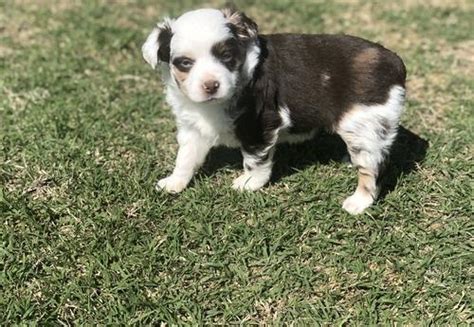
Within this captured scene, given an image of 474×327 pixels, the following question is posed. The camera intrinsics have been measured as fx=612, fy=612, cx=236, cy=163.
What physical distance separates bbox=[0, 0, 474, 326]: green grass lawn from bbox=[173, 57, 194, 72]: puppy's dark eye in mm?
1032

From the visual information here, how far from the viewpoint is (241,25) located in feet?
12.6

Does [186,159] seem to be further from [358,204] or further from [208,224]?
[358,204]

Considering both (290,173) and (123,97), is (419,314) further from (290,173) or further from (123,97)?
(123,97)

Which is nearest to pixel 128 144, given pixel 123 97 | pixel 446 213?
pixel 123 97

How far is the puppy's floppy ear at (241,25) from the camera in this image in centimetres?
383

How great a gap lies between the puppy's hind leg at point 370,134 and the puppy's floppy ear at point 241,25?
844 millimetres

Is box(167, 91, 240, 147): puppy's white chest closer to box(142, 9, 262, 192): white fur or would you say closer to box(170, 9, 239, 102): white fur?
box(142, 9, 262, 192): white fur

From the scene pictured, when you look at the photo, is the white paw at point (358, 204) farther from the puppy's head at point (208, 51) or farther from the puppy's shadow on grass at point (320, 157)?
the puppy's head at point (208, 51)

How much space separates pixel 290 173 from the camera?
470 cm

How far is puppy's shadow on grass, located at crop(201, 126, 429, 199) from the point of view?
4699 millimetres

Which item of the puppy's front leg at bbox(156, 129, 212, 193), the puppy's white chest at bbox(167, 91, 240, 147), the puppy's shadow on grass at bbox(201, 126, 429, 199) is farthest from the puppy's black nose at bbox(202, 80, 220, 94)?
the puppy's shadow on grass at bbox(201, 126, 429, 199)

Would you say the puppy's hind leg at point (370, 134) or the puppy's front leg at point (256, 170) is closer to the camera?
the puppy's hind leg at point (370, 134)

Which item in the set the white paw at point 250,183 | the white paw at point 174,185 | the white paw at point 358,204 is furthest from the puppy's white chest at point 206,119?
the white paw at point 358,204

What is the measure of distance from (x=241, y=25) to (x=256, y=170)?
1.03 m
